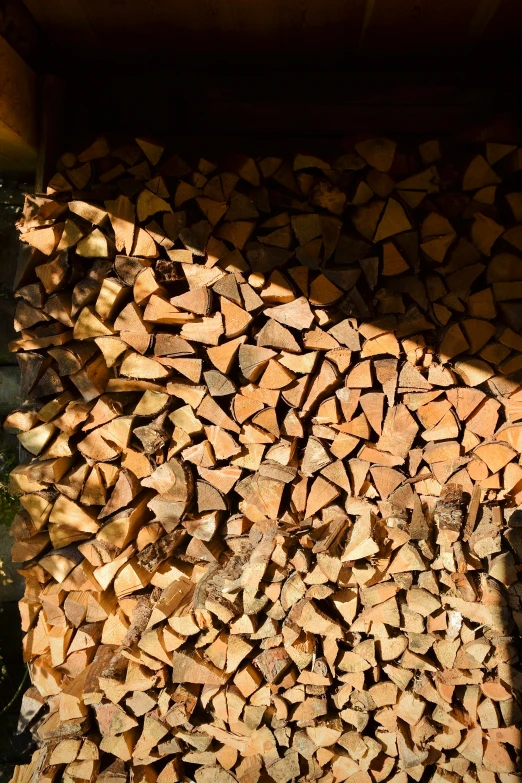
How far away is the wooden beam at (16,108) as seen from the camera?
1838 mm

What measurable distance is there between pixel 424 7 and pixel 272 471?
155cm

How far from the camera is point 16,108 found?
1.91m

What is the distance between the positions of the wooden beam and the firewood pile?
156 mm

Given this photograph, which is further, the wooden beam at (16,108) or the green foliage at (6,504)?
the green foliage at (6,504)

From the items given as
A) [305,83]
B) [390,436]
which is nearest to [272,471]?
[390,436]

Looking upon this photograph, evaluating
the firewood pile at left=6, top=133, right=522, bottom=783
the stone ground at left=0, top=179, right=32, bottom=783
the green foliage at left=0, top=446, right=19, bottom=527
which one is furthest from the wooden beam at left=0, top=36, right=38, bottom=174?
the green foliage at left=0, top=446, right=19, bottom=527

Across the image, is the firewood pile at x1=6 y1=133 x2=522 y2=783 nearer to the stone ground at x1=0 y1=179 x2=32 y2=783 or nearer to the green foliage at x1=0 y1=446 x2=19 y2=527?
the green foliage at x1=0 y1=446 x2=19 y2=527

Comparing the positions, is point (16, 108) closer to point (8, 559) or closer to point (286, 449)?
point (286, 449)

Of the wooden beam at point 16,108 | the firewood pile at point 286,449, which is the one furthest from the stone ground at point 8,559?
the firewood pile at point 286,449

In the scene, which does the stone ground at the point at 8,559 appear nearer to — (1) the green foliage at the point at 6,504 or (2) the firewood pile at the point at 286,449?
(1) the green foliage at the point at 6,504

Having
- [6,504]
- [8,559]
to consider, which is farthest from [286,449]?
[8,559]

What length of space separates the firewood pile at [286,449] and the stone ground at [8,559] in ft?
1.32

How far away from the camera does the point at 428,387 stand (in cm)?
191

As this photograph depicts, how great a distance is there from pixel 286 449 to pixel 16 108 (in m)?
1.45
